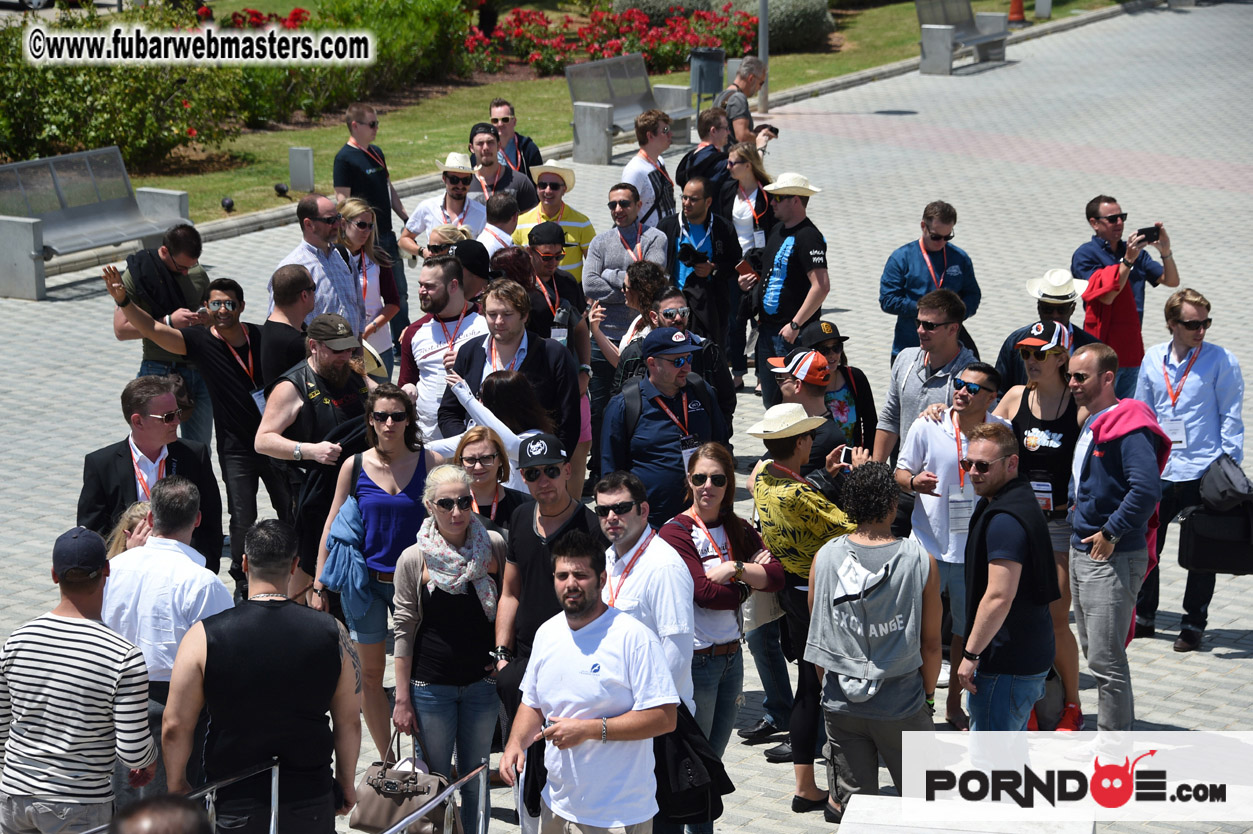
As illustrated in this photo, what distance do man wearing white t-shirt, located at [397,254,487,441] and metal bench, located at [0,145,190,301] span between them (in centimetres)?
877

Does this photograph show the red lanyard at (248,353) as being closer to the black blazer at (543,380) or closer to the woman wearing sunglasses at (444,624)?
the black blazer at (543,380)

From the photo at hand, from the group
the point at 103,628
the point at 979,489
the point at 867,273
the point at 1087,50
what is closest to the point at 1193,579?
the point at 979,489

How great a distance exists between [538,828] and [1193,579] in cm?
517

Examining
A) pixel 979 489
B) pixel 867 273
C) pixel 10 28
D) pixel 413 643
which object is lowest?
pixel 867 273

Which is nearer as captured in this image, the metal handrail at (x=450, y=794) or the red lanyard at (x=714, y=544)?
the metal handrail at (x=450, y=794)

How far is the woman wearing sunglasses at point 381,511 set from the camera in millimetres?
7156

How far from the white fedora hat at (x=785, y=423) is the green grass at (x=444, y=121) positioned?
13480mm

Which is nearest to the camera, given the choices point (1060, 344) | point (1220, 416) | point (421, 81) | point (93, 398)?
point (1060, 344)

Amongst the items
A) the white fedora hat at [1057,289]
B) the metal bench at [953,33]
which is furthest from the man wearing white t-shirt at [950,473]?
the metal bench at [953,33]

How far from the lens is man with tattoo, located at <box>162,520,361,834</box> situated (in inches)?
218

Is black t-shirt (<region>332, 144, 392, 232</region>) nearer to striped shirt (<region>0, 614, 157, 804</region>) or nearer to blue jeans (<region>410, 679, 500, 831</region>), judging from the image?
blue jeans (<region>410, 679, 500, 831</region>)

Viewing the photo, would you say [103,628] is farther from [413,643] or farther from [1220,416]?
[1220,416]

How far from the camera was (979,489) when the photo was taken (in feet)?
22.8

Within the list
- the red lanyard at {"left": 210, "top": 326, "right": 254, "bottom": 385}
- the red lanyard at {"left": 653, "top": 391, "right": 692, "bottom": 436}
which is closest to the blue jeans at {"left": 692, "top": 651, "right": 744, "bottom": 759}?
the red lanyard at {"left": 653, "top": 391, "right": 692, "bottom": 436}
